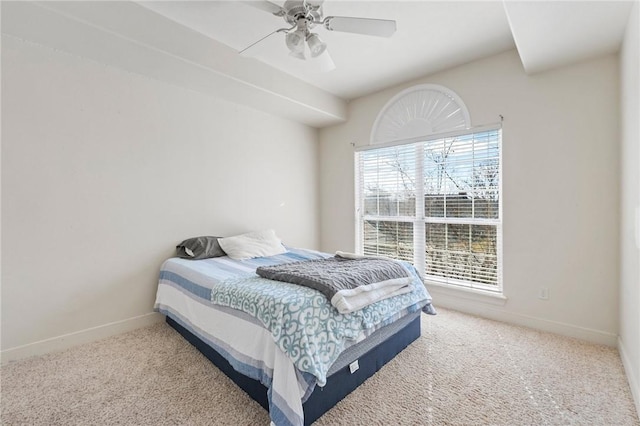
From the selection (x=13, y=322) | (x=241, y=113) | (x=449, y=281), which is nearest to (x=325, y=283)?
(x=449, y=281)

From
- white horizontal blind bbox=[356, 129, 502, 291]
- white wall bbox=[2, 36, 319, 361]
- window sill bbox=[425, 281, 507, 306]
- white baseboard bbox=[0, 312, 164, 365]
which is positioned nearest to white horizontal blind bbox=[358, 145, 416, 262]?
white horizontal blind bbox=[356, 129, 502, 291]

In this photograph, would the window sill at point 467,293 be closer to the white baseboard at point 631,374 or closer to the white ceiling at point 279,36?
the white baseboard at point 631,374

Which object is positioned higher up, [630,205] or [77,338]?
[630,205]

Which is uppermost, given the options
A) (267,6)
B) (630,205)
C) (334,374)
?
(267,6)

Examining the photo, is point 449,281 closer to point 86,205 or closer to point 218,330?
point 218,330

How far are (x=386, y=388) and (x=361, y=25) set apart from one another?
Answer: 2.30 metres

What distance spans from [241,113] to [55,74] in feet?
5.42

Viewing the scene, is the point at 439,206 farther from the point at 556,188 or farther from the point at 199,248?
the point at 199,248

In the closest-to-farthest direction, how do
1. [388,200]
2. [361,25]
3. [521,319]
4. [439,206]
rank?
1. [361,25]
2. [521,319]
3. [439,206]
4. [388,200]

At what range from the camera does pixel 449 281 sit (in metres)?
3.24

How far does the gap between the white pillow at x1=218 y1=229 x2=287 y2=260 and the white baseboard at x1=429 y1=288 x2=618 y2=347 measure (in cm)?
188

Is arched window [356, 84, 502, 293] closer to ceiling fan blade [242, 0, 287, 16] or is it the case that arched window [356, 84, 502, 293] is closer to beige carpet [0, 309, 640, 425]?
beige carpet [0, 309, 640, 425]

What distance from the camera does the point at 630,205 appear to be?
189 cm

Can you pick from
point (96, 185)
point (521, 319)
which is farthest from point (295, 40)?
point (521, 319)
